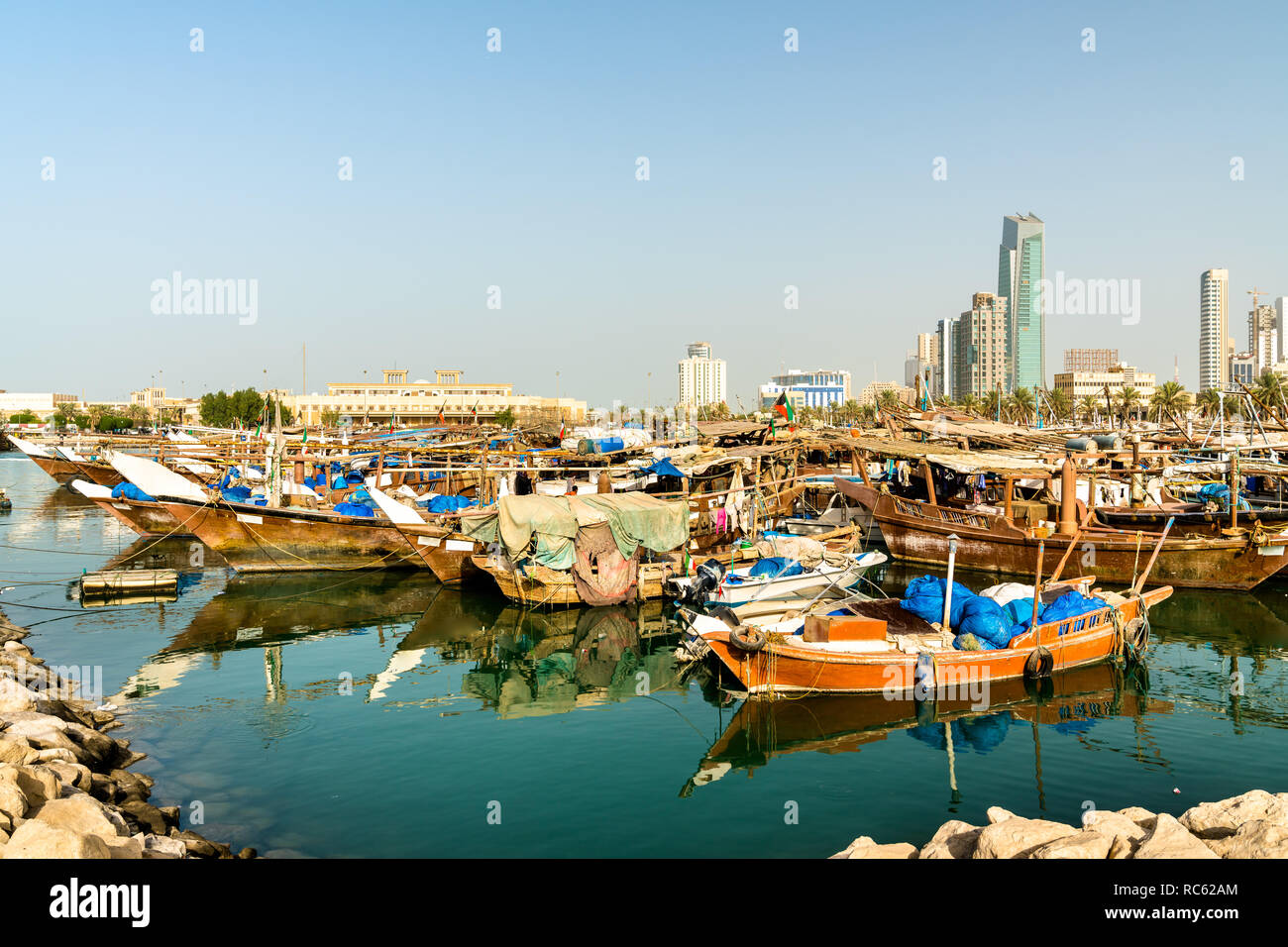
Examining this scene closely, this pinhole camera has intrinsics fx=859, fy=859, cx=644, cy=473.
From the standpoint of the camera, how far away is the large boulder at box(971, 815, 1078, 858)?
348 inches

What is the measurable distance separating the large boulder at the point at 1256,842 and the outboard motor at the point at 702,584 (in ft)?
53.2

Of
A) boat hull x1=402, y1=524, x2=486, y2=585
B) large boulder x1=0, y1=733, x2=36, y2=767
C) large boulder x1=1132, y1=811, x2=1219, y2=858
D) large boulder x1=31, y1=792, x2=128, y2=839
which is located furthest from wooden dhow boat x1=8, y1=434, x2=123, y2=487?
large boulder x1=1132, y1=811, x2=1219, y2=858

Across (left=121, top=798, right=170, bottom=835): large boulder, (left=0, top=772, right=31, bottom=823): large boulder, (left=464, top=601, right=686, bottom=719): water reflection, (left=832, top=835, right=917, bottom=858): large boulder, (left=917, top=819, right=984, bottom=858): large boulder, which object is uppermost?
(left=0, top=772, right=31, bottom=823): large boulder

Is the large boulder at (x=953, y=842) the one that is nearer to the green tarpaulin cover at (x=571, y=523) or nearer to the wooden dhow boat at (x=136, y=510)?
the green tarpaulin cover at (x=571, y=523)

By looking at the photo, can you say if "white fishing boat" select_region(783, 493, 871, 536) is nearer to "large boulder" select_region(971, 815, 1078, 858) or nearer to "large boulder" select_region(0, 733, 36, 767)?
"large boulder" select_region(971, 815, 1078, 858)


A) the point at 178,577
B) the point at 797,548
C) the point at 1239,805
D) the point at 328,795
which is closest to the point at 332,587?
the point at 178,577

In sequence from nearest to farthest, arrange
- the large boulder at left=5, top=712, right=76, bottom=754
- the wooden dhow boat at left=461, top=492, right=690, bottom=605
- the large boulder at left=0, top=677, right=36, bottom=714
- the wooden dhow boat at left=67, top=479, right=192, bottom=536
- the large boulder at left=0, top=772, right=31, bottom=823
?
the large boulder at left=0, top=772, right=31, bottom=823
the large boulder at left=5, top=712, right=76, bottom=754
the large boulder at left=0, top=677, right=36, bottom=714
the wooden dhow boat at left=461, top=492, right=690, bottom=605
the wooden dhow boat at left=67, top=479, right=192, bottom=536

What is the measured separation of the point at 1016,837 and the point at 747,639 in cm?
842

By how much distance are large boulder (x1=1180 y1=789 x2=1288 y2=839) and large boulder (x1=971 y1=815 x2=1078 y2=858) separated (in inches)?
71.1

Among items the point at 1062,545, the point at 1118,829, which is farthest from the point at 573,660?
the point at 1062,545

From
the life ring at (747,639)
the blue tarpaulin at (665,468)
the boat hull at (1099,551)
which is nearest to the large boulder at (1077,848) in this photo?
the life ring at (747,639)

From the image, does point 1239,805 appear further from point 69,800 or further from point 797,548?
point 797,548

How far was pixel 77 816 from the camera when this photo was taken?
9797 mm
